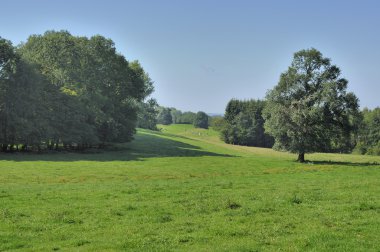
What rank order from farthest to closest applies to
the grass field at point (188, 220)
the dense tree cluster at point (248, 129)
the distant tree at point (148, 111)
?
the distant tree at point (148, 111) → the dense tree cluster at point (248, 129) → the grass field at point (188, 220)

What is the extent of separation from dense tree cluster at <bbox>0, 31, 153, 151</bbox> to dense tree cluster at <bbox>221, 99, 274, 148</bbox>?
2229 inches

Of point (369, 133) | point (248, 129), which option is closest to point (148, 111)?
point (248, 129)

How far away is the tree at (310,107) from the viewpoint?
58750 mm

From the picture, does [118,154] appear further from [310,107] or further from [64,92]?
[310,107]

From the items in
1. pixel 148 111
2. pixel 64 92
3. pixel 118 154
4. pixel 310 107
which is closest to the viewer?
pixel 310 107

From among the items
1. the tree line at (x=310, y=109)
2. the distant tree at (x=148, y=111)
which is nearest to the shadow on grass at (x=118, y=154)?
the tree line at (x=310, y=109)

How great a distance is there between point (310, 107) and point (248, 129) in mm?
79328

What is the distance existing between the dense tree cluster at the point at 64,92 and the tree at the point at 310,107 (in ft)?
115

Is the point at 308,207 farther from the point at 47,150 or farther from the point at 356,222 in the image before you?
the point at 47,150

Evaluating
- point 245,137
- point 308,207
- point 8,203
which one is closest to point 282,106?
point 308,207

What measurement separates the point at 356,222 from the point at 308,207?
351cm

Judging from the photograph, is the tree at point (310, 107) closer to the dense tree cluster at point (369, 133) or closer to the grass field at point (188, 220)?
the grass field at point (188, 220)

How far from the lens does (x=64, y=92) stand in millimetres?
73938

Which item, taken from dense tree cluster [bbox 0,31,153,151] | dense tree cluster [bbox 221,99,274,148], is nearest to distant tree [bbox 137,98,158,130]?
dense tree cluster [bbox 221,99,274,148]
